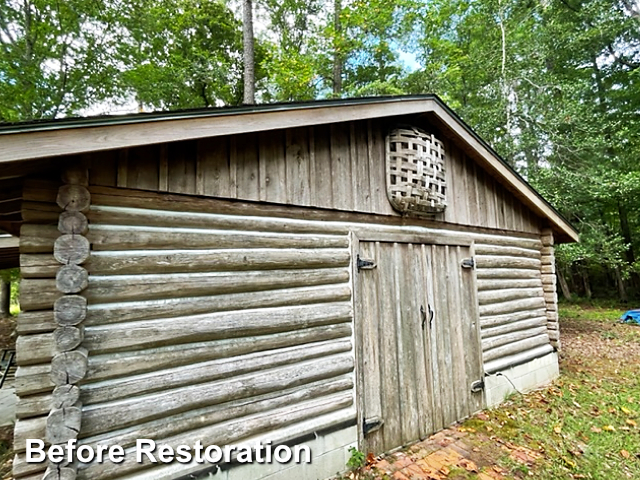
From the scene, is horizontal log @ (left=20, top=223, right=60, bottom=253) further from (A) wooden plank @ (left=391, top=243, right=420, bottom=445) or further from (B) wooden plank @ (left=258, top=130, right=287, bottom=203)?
(A) wooden plank @ (left=391, top=243, right=420, bottom=445)

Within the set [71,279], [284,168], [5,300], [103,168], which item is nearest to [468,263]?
[284,168]

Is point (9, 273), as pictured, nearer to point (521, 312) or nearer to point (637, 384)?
point (521, 312)

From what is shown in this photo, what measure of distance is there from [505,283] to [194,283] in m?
5.27

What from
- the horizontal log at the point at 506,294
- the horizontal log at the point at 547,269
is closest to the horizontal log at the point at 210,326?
the horizontal log at the point at 506,294

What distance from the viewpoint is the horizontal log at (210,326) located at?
2.45m

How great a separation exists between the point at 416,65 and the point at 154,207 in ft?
49.0

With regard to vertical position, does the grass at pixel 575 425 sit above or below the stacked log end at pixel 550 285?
below

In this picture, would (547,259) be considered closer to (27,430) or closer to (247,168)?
(247,168)

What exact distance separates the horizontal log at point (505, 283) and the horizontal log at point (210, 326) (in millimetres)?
2824

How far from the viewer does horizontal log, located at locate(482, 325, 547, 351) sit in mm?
5332

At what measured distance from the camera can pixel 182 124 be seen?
2555 millimetres

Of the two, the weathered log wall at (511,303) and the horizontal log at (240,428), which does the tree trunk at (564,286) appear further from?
the horizontal log at (240,428)

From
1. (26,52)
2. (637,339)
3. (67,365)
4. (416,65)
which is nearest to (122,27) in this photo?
(26,52)

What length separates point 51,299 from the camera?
2.27 m
